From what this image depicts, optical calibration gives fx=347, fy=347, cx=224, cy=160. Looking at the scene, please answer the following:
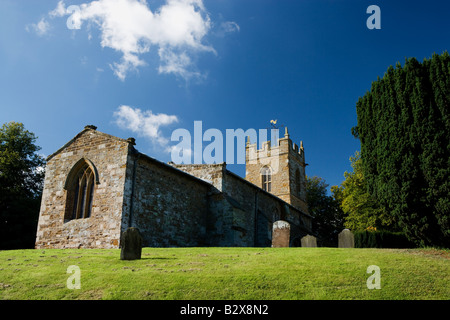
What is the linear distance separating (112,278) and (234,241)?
37.2 feet

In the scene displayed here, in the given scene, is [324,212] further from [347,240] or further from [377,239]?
[347,240]

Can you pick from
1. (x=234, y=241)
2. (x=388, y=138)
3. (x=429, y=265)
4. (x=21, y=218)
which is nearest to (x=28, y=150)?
(x=21, y=218)

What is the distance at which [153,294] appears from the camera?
6.88 metres

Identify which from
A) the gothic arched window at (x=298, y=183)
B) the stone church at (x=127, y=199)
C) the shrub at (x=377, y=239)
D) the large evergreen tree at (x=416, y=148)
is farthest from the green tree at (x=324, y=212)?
the large evergreen tree at (x=416, y=148)

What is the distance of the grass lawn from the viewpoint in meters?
6.98

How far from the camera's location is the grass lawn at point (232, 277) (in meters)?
6.98

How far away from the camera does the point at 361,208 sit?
27.4m

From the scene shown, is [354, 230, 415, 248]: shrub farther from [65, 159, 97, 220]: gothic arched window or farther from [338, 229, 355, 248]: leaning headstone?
[65, 159, 97, 220]: gothic arched window

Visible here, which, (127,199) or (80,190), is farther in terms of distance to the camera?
(80,190)

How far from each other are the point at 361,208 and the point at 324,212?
17969mm

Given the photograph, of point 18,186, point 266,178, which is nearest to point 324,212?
point 266,178

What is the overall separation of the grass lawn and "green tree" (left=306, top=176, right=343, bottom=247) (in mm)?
32805

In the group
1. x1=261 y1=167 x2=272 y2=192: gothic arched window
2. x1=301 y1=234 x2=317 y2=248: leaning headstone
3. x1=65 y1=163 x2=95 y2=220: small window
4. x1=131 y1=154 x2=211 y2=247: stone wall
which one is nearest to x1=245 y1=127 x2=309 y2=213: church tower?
x1=261 y1=167 x2=272 y2=192: gothic arched window
